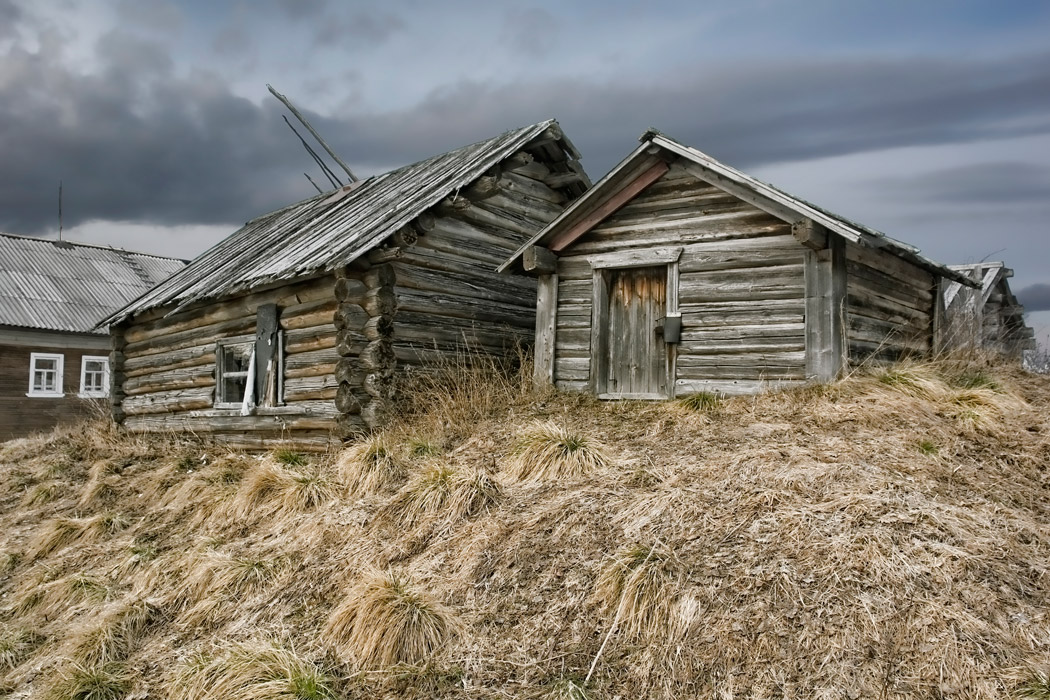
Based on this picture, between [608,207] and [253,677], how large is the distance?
312 inches

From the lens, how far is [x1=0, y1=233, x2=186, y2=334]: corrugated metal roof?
2273cm

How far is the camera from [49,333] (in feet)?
74.0

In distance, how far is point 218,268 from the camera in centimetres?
1631

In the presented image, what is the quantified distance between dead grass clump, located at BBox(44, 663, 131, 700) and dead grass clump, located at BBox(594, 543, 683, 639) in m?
3.72

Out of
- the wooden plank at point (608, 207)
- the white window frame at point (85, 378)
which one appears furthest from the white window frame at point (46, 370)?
the wooden plank at point (608, 207)

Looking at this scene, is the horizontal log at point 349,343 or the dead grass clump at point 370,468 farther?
Answer: the horizontal log at point 349,343

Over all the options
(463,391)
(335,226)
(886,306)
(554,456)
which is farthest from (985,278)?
(554,456)

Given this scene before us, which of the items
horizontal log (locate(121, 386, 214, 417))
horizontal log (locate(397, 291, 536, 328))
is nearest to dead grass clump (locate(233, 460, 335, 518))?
horizontal log (locate(397, 291, 536, 328))

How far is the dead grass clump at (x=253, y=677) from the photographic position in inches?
216

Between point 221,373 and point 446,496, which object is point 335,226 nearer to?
point 221,373

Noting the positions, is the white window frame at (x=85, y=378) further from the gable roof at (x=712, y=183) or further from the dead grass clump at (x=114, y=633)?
the dead grass clump at (x=114, y=633)

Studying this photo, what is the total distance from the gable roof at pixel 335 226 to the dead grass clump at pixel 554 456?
4.11 m

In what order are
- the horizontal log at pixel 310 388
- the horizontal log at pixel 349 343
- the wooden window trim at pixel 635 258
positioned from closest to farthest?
1. the wooden window trim at pixel 635 258
2. the horizontal log at pixel 349 343
3. the horizontal log at pixel 310 388

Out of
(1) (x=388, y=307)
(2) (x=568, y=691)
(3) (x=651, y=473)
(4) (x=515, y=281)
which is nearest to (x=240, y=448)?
(1) (x=388, y=307)
